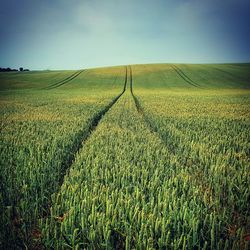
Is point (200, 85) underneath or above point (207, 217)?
above

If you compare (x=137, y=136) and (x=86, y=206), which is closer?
(x=86, y=206)

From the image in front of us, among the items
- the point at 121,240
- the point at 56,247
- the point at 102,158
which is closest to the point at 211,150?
the point at 102,158

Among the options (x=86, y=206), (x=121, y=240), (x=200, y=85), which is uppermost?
(x=200, y=85)

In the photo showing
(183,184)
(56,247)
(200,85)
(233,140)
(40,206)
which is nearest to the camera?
(56,247)

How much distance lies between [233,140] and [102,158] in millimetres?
4751

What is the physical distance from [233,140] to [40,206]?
644 centimetres

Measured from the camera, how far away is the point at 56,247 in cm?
254

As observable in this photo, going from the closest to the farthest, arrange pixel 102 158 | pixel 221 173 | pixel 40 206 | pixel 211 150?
1. pixel 40 206
2. pixel 221 173
3. pixel 102 158
4. pixel 211 150

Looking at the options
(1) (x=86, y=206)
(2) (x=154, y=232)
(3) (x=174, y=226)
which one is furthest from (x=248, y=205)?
(1) (x=86, y=206)

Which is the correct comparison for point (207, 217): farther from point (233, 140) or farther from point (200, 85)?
point (200, 85)

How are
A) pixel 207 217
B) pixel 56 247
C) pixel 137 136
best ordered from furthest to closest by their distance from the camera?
pixel 137 136 → pixel 207 217 → pixel 56 247

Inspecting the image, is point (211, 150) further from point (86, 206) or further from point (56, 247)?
point (56, 247)

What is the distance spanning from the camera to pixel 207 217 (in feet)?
9.66

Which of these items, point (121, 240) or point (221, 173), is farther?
point (221, 173)
